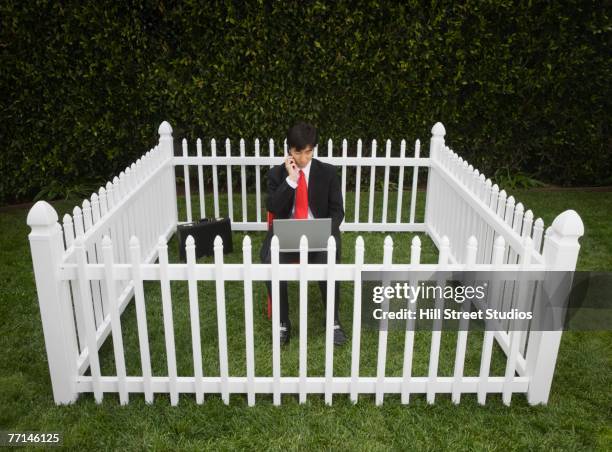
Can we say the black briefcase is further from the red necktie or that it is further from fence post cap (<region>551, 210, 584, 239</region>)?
fence post cap (<region>551, 210, 584, 239</region>)

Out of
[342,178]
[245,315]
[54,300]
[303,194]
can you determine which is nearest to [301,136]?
[303,194]

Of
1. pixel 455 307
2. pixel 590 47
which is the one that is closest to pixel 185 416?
pixel 455 307

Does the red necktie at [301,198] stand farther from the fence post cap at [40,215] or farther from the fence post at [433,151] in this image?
the fence post at [433,151]

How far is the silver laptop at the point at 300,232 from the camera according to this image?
4.46m

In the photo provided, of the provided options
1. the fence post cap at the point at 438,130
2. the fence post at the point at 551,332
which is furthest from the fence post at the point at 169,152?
the fence post at the point at 551,332

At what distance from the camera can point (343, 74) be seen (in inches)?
314

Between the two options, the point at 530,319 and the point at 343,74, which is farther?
the point at 343,74

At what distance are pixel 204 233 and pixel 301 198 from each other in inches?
71.9

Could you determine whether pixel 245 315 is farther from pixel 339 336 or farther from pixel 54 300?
pixel 54 300

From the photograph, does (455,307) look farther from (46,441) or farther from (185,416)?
(46,441)

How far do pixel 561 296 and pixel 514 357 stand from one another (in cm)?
51

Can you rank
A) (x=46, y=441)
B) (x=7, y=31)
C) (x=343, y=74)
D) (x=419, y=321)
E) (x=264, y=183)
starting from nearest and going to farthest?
(x=46, y=441) → (x=419, y=321) → (x=7, y=31) → (x=343, y=74) → (x=264, y=183)

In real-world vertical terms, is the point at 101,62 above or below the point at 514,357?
above

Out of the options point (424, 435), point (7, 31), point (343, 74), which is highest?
point (7, 31)
